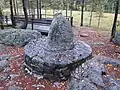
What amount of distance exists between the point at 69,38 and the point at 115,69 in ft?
9.17

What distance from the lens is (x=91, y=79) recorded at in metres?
7.64

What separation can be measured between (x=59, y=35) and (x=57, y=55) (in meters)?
0.99

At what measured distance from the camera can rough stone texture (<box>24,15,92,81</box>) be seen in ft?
26.2

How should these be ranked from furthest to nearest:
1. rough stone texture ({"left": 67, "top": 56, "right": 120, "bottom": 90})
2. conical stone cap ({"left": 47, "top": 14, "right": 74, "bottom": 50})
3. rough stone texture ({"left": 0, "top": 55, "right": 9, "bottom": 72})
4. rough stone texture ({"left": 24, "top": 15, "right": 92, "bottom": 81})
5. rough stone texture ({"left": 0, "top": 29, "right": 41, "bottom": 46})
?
1. rough stone texture ({"left": 0, "top": 29, "right": 41, "bottom": 46})
2. rough stone texture ({"left": 0, "top": 55, "right": 9, "bottom": 72})
3. conical stone cap ({"left": 47, "top": 14, "right": 74, "bottom": 50})
4. rough stone texture ({"left": 24, "top": 15, "right": 92, "bottom": 81})
5. rough stone texture ({"left": 67, "top": 56, "right": 120, "bottom": 90})

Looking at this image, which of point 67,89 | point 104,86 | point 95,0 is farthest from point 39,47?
point 95,0

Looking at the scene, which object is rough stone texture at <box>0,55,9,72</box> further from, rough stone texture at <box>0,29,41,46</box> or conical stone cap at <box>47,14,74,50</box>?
conical stone cap at <box>47,14,74,50</box>

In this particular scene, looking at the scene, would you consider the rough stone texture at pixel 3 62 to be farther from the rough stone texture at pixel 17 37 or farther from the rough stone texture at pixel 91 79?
the rough stone texture at pixel 91 79

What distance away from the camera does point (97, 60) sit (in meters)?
9.34

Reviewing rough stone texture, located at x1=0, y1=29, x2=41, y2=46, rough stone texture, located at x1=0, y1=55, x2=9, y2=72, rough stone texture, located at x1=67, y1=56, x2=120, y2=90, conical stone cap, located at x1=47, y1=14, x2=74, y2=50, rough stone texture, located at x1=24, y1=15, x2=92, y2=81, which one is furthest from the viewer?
rough stone texture, located at x1=0, y1=29, x2=41, y2=46

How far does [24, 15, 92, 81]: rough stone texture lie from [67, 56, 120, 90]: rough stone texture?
0.33 metres

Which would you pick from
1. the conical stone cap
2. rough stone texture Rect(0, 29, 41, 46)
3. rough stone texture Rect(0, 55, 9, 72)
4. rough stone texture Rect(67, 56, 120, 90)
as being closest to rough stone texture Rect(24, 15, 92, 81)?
the conical stone cap

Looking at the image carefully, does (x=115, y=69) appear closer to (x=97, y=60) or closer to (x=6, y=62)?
(x=97, y=60)

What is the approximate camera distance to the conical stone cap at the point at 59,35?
8.56 meters

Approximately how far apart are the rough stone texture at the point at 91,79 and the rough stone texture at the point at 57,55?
33 cm
